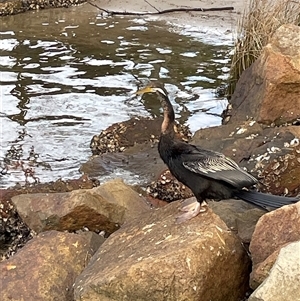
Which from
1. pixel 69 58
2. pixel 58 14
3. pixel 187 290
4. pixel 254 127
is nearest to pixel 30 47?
pixel 69 58

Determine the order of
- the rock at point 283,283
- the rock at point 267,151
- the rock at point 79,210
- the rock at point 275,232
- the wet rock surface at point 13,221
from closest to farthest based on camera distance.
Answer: the rock at point 283,283, the rock at point 275,232, the rock at point 79,210, the wet rock surface at point 13,221, the rock at point 267,151

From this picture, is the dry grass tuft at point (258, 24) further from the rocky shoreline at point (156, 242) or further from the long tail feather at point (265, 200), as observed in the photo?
the long tail feather at point (265, 200)

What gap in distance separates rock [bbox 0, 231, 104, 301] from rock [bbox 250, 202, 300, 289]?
0.99 metres

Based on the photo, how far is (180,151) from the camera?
12.1 ft

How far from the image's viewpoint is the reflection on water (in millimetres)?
6797

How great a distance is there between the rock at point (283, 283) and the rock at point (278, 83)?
134 inches

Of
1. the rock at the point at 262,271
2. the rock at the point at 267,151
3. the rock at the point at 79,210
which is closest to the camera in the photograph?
the rock at the point at 262,271

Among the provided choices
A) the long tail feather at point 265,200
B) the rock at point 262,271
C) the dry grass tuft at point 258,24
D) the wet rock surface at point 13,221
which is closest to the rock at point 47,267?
the wet rock surface at point 13,221

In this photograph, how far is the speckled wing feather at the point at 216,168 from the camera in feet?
11.7

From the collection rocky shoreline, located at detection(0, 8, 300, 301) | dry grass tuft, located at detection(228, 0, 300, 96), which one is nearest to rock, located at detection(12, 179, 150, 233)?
rocky shoreline, located at detection(0, 8, 300, 301)

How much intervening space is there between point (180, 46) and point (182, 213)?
7.15 m

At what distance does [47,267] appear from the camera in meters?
3.68

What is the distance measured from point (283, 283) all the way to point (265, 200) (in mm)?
844

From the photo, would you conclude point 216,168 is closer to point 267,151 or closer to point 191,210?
point 191,210
